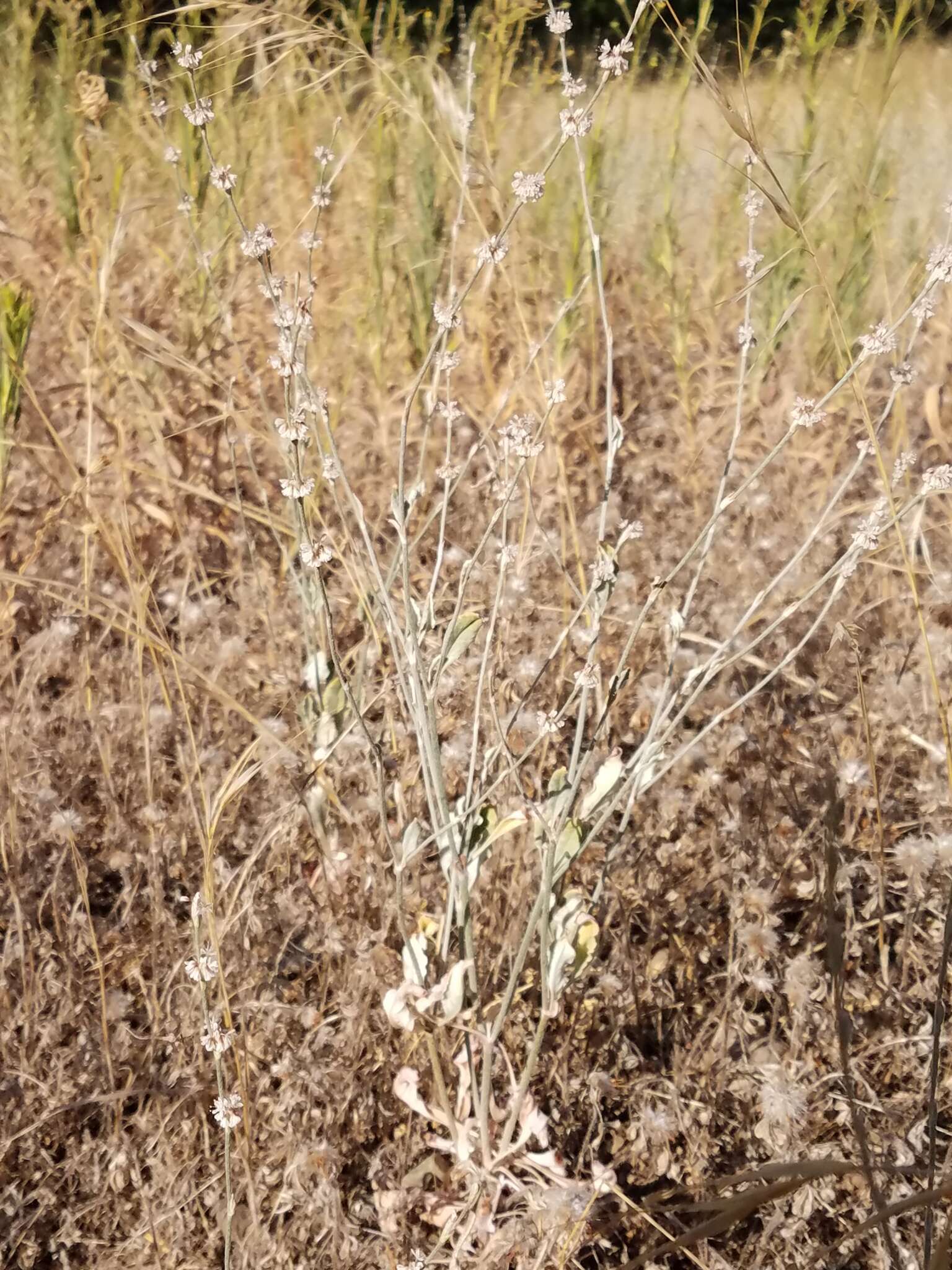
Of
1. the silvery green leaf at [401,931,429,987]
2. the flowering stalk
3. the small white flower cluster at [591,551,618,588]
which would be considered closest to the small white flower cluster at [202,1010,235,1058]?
the flowering stalk

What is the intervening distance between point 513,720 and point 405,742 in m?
0.52

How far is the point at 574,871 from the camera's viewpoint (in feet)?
4.20

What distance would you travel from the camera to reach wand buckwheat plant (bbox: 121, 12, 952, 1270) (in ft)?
2.87

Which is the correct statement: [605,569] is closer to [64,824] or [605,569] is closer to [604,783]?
[604,783]

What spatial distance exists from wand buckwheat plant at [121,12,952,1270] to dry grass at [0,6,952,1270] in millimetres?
13

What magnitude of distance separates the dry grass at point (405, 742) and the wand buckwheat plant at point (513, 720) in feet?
0.04

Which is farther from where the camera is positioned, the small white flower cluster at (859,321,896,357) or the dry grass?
the dry grass

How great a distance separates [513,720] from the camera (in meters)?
0.91

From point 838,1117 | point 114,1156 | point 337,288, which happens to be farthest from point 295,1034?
point 337,288

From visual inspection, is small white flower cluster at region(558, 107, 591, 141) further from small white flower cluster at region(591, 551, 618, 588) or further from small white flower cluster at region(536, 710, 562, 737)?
small white flower cluster at region(536, 710, 562, 737)

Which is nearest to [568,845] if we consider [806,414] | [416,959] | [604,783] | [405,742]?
[604,783]

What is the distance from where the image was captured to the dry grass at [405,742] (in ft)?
3.26

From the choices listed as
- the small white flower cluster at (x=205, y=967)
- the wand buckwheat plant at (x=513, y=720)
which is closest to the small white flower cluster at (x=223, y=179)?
the wand buckwheat plant at (x=513, y=720)

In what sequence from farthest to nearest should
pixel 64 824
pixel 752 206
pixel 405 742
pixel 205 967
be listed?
pixel 405 742 → pixel 64 824 → pixel 752 206 → pixel 205 967
